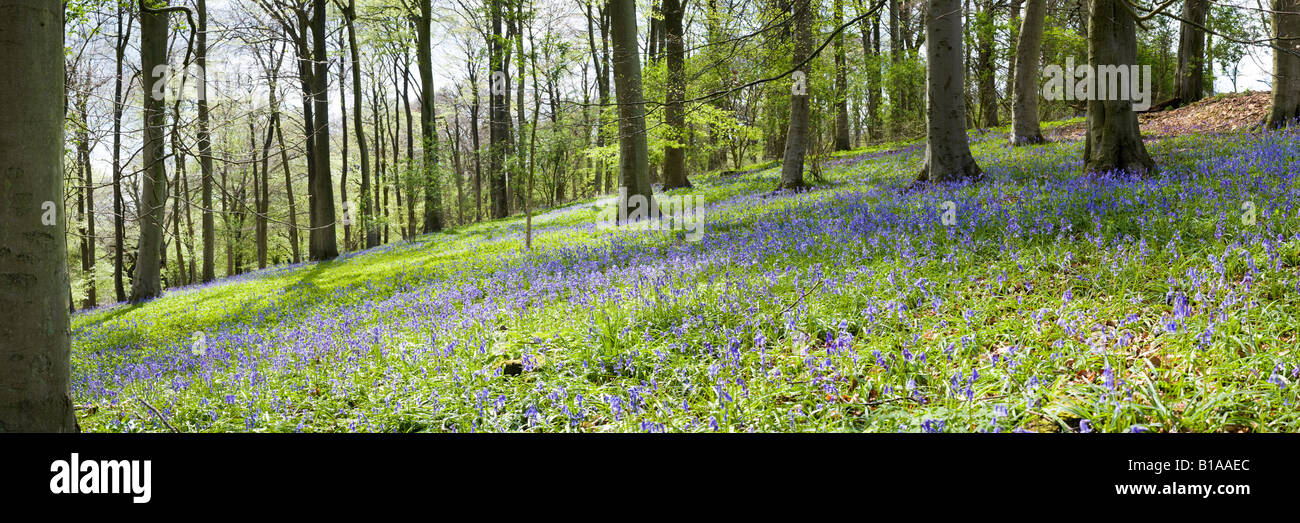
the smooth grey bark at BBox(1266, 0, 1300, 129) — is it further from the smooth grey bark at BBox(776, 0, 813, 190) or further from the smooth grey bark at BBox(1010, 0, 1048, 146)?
the smooth grey bark at BBox(776, 0, 813, 190)

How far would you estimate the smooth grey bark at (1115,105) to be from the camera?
7.23m

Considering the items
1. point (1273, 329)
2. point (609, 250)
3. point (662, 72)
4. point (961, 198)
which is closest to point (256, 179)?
point (662, 72)

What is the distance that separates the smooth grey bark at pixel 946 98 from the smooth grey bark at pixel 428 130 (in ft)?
66.6

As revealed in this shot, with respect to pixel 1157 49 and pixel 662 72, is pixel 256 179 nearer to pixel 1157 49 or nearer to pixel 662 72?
pixel 662 72

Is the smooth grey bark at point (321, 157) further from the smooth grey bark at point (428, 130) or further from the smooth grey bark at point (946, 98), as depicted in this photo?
the smooth grey bark at point (946, 98)

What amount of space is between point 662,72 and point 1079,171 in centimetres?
1422

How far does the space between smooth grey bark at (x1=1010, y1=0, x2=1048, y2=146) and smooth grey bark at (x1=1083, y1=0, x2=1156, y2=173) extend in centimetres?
838

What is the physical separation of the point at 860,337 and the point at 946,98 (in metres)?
7.13

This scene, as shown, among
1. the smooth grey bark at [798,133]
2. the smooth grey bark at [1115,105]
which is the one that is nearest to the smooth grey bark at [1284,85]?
the smooth grey bark at [1115,105]

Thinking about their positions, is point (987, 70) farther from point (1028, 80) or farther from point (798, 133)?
point (798, 133)

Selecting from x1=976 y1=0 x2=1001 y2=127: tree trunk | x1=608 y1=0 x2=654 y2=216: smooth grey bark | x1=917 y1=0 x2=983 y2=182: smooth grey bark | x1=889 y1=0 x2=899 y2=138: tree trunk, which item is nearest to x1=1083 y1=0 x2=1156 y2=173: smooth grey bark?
x1=917 y1=0 x2=983 y2=182: smooth grey bark

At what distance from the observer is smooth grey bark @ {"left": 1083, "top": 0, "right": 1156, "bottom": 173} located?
7227mm

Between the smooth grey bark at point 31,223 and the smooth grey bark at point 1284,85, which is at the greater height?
the smooth grey bark at point 1284,85

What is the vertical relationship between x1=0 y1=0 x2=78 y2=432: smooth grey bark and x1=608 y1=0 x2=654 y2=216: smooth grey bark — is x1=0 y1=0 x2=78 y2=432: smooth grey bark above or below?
below
